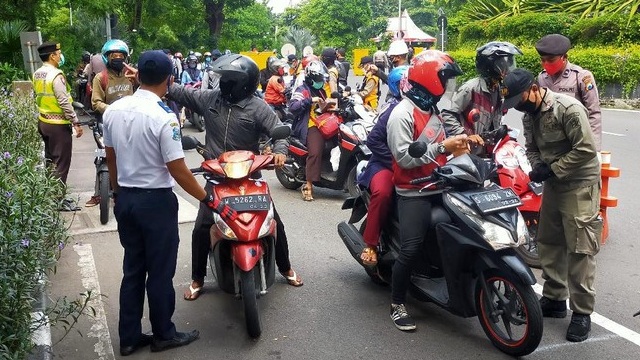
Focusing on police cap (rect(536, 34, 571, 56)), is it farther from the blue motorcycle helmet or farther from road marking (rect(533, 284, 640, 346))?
road marking (rect(533, 284, 640, 346))

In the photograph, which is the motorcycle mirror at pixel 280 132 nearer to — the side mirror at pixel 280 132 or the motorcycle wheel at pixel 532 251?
the side mirror at pixel 280 132

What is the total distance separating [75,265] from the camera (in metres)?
5.97

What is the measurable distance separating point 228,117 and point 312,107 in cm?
358

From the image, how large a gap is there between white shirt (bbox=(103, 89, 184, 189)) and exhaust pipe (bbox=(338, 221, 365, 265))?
167 centimetres

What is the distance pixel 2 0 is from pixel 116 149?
16.6 meters

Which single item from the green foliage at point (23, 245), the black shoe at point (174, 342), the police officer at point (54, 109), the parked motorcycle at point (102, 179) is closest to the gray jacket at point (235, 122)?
the green foliage at point (23, 245)

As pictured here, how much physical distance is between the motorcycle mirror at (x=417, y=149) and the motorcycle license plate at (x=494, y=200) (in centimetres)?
41

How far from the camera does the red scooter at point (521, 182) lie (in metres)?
5.62

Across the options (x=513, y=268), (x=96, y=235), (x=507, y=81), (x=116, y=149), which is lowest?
(x=96, y=235)

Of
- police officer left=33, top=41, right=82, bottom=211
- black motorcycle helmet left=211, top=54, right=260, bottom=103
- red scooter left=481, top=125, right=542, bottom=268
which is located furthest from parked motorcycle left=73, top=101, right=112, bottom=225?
red scooter left=481, top=125, right=542, bottom=268

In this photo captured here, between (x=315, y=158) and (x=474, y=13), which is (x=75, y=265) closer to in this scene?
(x=315, y=158)

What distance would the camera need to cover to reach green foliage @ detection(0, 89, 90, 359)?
3271 mm

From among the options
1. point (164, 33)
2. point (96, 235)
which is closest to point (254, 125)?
point (96, 235)

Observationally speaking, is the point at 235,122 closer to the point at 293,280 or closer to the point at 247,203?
the point at 247,203
